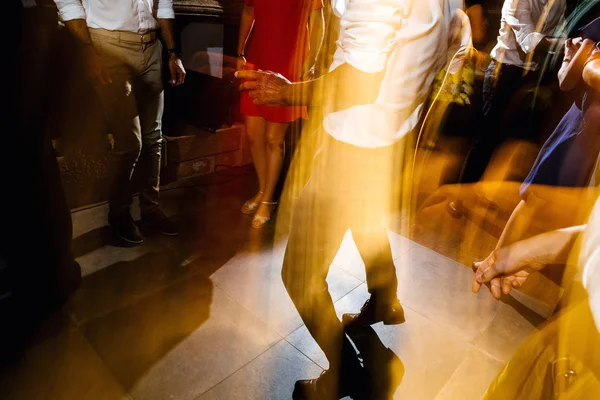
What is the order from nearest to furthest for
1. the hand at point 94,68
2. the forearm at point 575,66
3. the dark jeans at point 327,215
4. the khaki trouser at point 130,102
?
the dark jeans at point 327,215 → the forearm at point 575,66 → the hand at point 94,68 → the khaki trouser at point 130,102

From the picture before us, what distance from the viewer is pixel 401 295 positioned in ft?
9.06

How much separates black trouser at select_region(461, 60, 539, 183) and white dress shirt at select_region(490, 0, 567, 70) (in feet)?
0.65

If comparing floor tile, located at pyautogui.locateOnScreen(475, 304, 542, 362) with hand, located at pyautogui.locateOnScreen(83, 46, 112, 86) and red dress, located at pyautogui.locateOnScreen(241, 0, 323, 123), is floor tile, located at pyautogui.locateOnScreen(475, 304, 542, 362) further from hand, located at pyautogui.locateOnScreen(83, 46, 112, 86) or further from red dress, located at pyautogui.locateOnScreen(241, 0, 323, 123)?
hand, located at pyautogui.locateOnScreen(83, 46, 112, 86)

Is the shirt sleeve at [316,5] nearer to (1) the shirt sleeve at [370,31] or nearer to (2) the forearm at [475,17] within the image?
(1) the shirt sleeve at [370,31]

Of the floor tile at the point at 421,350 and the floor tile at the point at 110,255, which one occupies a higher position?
the floor tile at the point at 110,255


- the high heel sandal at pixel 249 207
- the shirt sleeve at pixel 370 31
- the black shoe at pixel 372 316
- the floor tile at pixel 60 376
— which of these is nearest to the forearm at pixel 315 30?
the high heel sandal at pixel 249 207

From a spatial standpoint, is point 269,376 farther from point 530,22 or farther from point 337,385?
point 530,22

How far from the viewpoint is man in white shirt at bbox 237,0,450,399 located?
1495 mm

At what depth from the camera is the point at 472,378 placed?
217 cm

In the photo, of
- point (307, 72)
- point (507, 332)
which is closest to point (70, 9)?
point (307, 72)

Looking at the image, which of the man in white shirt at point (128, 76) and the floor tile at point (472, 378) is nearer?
the floor tile at point (472, 378)

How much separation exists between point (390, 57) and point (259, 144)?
2.20 m

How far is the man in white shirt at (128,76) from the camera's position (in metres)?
2.56

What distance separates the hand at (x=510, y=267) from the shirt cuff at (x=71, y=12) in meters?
2.71
